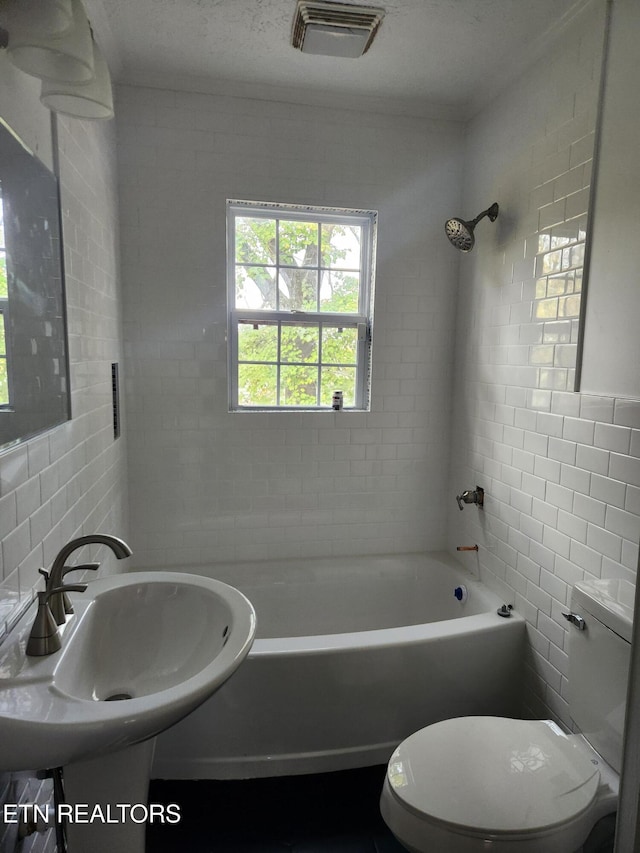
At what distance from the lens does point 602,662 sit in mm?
1419

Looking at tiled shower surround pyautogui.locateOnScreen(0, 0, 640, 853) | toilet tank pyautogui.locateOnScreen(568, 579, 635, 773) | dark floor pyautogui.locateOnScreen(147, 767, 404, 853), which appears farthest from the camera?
tiled shower surround pyautogui.locateOnScreen(0, 0, 640, 853)

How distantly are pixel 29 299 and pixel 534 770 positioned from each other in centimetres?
177

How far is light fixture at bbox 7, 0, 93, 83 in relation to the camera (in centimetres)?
99

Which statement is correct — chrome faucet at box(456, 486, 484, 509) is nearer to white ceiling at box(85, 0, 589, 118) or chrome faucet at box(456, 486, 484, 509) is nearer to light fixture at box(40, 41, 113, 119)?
white ceiling at box(85, 0, 589, 118)

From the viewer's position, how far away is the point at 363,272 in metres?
2.68

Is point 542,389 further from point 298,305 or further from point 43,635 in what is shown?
point 43,635

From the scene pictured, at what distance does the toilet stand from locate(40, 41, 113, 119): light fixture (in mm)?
1855

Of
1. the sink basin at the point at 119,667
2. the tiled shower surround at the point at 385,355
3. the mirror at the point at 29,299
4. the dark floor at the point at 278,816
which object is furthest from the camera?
the tiled shower surround at the point at 385,355

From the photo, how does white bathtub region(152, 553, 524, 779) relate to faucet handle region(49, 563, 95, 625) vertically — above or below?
below

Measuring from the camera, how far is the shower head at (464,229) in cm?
223

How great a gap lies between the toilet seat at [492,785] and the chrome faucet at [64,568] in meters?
0.93

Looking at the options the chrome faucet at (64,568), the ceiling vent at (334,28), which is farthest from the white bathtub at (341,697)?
the ceiling vent at (334,28)

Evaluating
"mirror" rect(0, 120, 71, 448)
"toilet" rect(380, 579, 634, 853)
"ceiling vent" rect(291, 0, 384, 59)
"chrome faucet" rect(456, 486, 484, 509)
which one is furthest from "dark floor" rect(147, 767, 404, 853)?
"ceiling vent" rect(291, 0, 384, 59)

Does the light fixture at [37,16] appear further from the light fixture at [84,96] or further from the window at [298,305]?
the window at [298,305]
